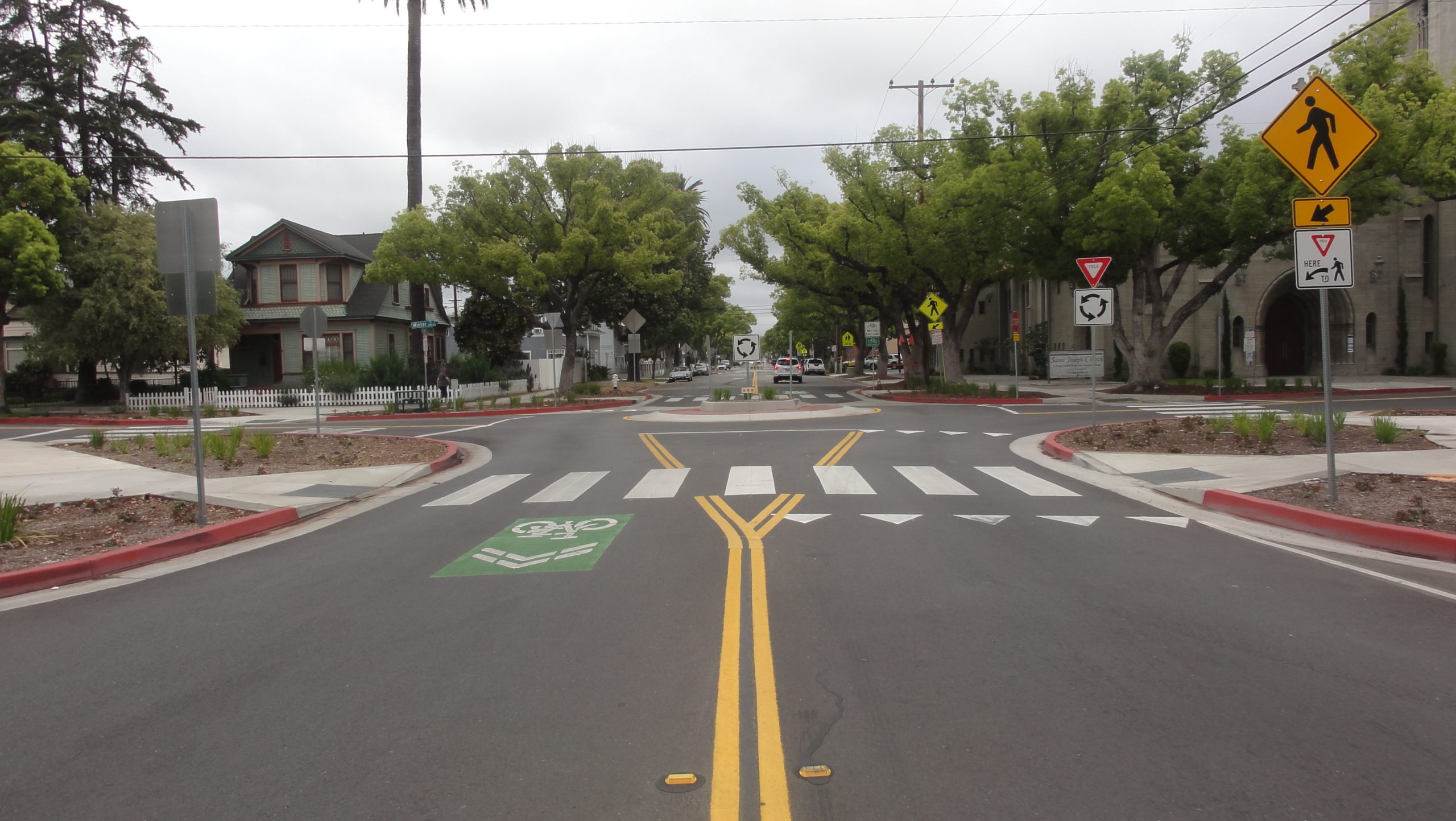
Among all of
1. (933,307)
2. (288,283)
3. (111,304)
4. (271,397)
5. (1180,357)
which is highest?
(288,283)

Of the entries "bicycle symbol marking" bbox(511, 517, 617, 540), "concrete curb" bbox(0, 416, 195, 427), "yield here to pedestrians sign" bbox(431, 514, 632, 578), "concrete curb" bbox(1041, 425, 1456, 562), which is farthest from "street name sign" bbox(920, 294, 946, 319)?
"concrete curb" bbox(0, 416, 195, 427)

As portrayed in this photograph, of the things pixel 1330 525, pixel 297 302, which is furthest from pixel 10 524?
pixel 297 302

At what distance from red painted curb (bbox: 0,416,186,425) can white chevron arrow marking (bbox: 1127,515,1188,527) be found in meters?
28.2

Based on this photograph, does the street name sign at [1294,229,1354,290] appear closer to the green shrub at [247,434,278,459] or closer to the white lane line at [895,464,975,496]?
the white lane line at [895,464,975,496]

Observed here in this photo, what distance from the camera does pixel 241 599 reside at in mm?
7016

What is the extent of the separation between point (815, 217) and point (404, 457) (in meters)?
26.9

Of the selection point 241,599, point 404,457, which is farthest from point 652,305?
point 241,599

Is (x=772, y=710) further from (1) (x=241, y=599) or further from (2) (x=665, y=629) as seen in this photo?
(1) (x=241, y=599)

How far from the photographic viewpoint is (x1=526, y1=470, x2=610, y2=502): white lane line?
1160 cm

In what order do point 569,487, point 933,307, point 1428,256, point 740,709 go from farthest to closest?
1. point 1428,256
2. point 933,307
3. point 569,487
4. point 740,709

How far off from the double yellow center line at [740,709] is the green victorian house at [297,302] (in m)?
36.3

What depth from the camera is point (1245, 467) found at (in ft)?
40.6

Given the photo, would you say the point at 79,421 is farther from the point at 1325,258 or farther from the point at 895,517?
the point at 1325,258

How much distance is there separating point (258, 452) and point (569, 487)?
657 centimetres
